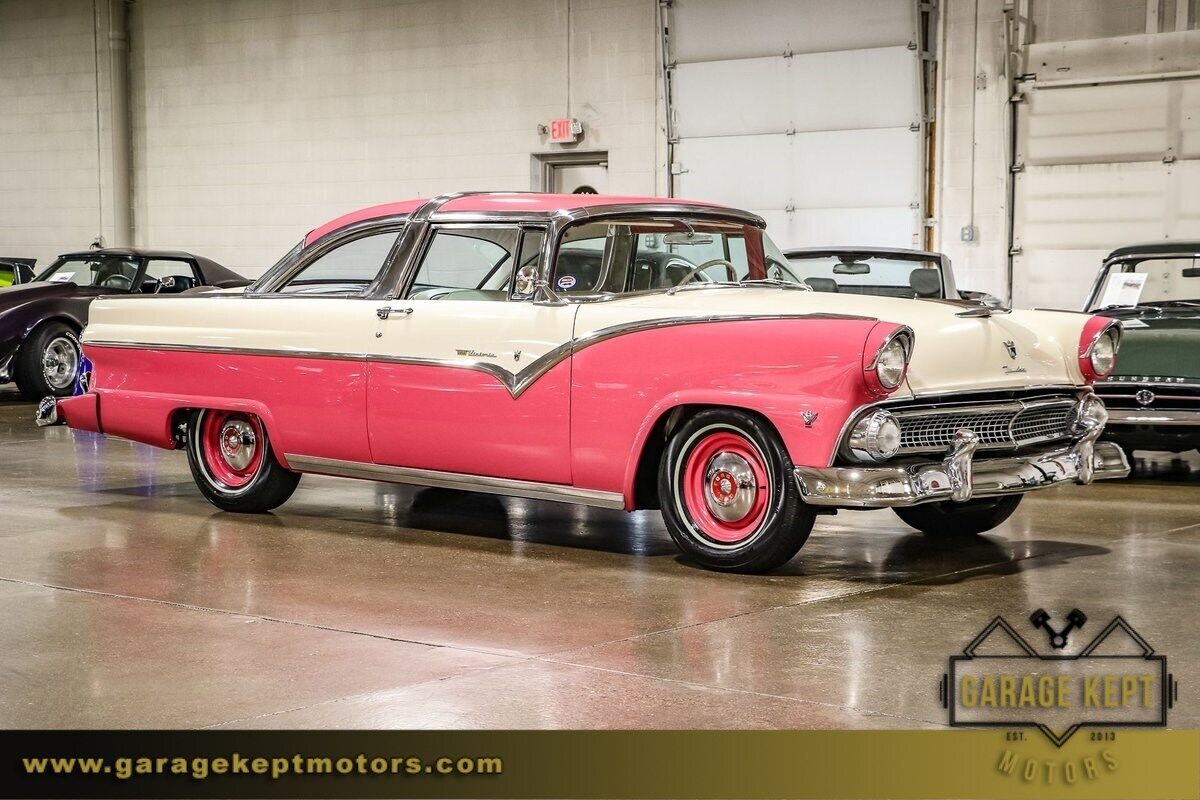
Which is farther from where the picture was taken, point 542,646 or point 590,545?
point 590,545

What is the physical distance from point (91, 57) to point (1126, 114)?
14080 mm

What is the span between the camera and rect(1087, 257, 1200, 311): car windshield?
997 cm

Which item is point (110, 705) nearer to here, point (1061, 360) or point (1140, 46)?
point (1061, 360)

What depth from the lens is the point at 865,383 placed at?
5688 millimetres

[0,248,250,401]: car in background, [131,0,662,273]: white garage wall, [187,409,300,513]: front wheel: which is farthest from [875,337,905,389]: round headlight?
[131,0,662,273]: white garage wall

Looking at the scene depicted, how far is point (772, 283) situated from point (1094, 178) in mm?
8966

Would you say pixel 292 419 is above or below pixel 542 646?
above

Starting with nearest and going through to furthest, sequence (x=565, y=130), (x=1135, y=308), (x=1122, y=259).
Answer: (x=1135, y=308) → (x=1122, y=259) → (x=565, y=130)

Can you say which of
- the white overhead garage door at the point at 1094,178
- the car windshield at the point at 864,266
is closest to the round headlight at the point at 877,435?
the car windshield at the point at 864,266

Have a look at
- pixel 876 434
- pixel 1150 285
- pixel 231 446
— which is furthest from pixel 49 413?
pixel 1150 285

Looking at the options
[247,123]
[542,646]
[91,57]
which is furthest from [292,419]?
[91,57]

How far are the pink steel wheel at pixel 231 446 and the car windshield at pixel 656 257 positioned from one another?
1940mm

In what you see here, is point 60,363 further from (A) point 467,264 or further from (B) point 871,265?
(A) point 467,264

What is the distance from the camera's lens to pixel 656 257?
689 centimetres
